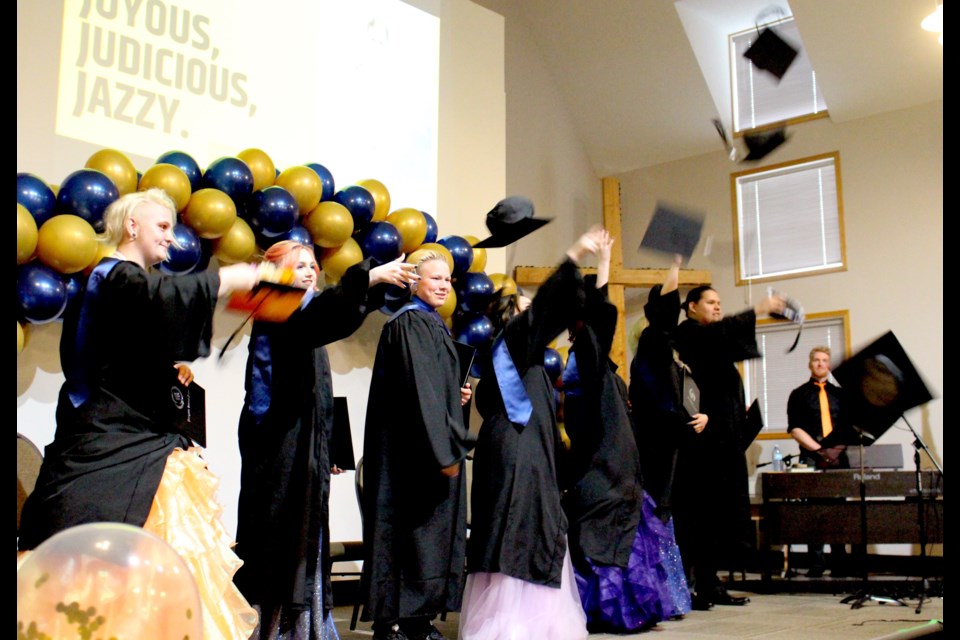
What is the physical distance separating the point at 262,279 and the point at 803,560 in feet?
24.0

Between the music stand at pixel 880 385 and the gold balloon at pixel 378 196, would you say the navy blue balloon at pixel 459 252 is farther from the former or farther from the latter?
the music stand at pixel 880 385

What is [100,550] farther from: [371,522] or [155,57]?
[155,57]

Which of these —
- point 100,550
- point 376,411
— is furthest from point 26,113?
point 100,550

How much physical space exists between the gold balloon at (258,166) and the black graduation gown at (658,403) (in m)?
2.13

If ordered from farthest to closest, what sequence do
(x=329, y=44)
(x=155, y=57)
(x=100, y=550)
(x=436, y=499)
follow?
(x=329, y=44) → (x=155, y=57) → (x=436, y=499) → (x=100, y=550)

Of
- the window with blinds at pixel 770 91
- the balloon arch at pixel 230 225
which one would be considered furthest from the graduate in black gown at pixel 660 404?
the window with blinds at pixel 770 91

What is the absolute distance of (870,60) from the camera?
336 inches

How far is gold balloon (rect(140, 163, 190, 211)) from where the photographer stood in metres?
4.45

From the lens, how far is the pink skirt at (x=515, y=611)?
3.62m

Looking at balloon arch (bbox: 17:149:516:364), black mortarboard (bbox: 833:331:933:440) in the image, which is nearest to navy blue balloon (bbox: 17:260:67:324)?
balloon arch (bbox: 17:149:516:364)

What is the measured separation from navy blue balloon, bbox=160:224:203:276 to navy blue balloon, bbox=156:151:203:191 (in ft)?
0.94

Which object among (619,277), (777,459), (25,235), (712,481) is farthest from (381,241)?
(777,459)

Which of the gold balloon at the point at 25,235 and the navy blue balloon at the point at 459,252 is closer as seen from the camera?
the gold balloon at the point at 25,235

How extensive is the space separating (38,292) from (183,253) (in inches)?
27.4
